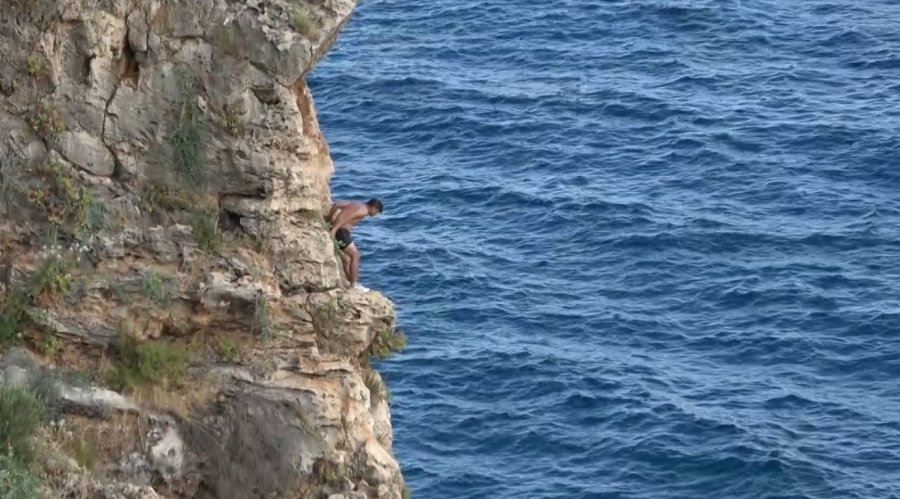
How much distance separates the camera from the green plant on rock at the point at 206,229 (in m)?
21.7

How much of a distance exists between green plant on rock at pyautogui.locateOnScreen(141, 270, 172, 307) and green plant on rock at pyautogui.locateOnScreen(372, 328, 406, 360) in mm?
2911

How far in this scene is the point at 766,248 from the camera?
59.9 m

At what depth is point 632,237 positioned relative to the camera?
60.1 m

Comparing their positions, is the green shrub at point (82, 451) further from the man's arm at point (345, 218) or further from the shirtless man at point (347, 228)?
the man's arm at point (345, 218)

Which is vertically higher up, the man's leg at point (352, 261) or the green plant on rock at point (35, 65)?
the green plant on rock at point (35, 65)

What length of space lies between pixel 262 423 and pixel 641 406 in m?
30.1

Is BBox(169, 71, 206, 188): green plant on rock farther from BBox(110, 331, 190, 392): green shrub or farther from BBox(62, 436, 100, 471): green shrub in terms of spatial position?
BBox(62, 436, 100, 471): green shrub

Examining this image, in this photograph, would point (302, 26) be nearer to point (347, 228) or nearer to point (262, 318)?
point (262, 318)

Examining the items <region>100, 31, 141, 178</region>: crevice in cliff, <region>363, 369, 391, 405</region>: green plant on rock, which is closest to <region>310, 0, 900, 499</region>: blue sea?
<region>363, 369, 391, 405</region>: green plant on rock

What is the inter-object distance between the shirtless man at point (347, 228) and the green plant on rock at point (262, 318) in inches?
96.5

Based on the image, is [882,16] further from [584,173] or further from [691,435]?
[691,435]

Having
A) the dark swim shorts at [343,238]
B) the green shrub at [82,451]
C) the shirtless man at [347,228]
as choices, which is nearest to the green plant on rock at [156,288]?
the green shrub at [82,451]

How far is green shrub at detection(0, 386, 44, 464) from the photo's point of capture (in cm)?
2066

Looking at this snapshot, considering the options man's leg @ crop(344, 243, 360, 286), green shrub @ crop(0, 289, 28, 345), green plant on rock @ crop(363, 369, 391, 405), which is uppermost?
green shrub @ crop(0, 289, 28, 345)
